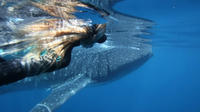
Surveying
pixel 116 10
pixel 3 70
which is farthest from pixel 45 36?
pixel 116 10

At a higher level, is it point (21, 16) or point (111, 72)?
point (21, 16)

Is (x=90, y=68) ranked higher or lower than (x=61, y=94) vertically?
higher

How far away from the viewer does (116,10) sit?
9.63 m

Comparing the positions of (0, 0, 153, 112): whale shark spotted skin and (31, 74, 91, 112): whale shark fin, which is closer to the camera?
(31, 74, 91, 112): whale shark fin

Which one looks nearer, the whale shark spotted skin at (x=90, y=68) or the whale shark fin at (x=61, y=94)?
the whale shark fin at (x=61, y=94)

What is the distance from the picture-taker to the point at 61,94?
8.22 metres

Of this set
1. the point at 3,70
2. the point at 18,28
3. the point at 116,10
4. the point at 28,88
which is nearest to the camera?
the point at 3,70

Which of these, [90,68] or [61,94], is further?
[90,68]

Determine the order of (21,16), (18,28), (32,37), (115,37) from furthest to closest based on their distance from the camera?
(115,37) < (21,16) < (18,28) < (32,37)

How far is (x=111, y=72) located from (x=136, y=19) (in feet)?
13.1

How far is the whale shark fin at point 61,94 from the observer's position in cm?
686

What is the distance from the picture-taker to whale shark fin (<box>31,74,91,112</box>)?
270 inches

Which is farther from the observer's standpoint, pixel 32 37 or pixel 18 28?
pixel 18 28

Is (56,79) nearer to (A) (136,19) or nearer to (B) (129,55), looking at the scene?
(B) (129,55)
